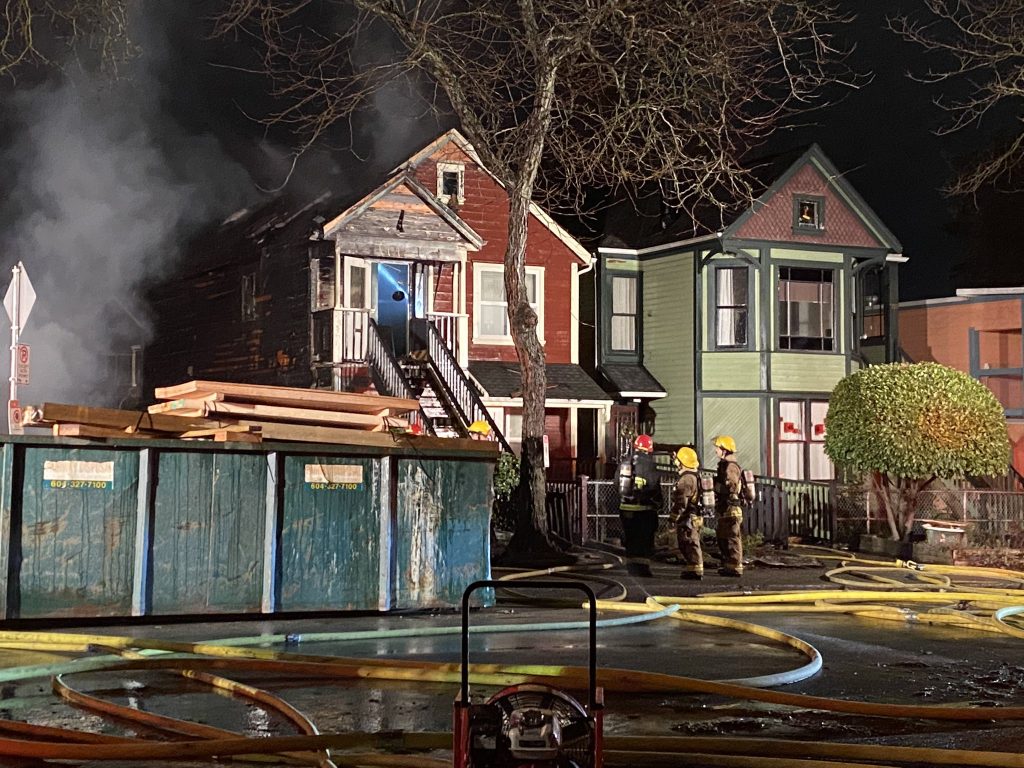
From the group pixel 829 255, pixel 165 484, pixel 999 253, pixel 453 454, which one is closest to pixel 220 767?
pixel 165 484

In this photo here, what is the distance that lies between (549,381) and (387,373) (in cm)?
515

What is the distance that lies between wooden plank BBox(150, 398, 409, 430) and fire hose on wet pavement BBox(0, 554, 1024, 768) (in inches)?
83.7

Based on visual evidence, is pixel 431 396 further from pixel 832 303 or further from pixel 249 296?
pixel 832 303

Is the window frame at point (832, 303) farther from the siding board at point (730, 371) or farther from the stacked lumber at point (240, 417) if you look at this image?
the stacked lumber at point (240, 417)

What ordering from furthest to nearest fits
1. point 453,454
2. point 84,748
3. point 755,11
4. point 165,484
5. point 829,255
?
point 829,255
point 755,11
point 453,454
point 165,484
point 84,748

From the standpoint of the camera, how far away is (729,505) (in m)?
15.2

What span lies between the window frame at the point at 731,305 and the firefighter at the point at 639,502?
12.4 m

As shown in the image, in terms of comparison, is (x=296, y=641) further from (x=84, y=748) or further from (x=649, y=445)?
(x=649, y=445)

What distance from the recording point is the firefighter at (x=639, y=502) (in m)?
17.7

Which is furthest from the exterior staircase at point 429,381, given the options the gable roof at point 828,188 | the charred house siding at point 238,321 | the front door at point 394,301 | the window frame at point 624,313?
the gable roof at point 828,188

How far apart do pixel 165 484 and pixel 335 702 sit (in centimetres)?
379

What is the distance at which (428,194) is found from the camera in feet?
85.6

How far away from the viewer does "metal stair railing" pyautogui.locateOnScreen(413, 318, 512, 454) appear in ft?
82.3

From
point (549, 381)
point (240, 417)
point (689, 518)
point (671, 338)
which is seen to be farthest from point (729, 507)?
point (671, 338)
